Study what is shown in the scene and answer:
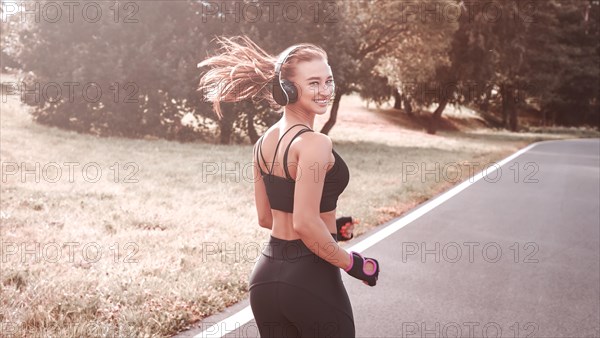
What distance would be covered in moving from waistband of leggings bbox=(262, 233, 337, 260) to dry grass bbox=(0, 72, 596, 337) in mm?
2240

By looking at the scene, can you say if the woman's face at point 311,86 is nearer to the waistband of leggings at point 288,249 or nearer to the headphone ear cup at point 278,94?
the headphone ear cup at point 278,94

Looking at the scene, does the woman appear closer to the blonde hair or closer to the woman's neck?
the woman's neck

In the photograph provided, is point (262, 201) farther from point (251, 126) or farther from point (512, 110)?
point (512, 110)

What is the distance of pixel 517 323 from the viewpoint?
5.07 meters

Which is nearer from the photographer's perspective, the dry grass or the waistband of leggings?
the waistband of leggings

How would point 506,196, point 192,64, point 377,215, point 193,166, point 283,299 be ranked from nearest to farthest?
point 283,299 → point 377,215 → point 506,196 → point 193,166 → point 192,64

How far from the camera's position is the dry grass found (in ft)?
15.8

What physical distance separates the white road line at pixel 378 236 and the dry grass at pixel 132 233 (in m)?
0.24

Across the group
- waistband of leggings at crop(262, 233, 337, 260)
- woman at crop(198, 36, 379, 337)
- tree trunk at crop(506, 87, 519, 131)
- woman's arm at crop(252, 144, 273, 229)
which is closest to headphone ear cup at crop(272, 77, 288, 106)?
woman at crop(198, 36, 379, 337)

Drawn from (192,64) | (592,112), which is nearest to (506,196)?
(192,64)

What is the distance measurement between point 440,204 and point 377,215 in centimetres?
198

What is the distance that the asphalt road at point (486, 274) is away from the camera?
499cm

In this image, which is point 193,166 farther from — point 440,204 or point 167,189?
point 440,204

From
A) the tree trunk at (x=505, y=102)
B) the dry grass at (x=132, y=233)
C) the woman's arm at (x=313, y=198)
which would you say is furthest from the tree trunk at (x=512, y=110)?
the woman's arm at (x=313, y=198)
